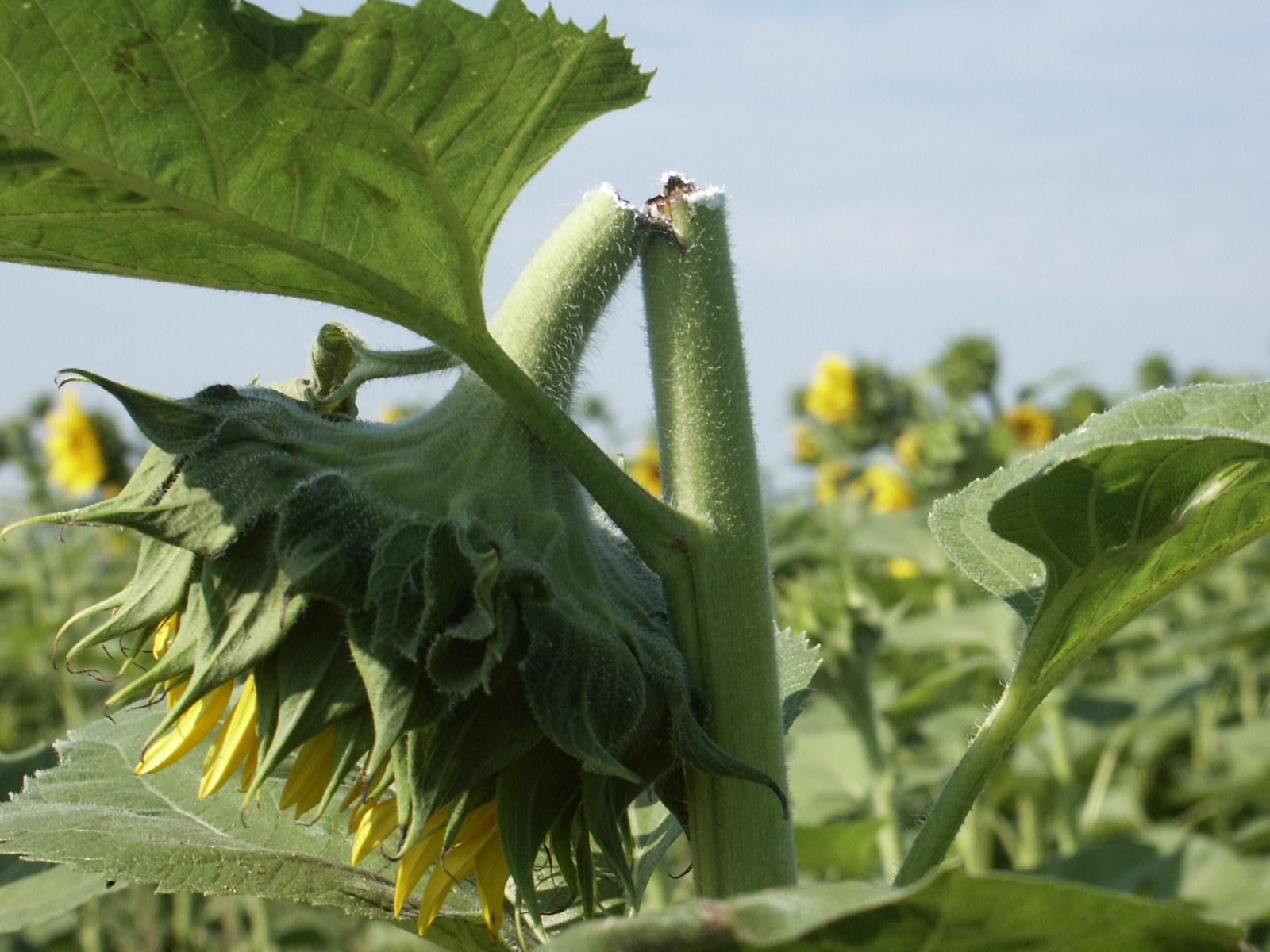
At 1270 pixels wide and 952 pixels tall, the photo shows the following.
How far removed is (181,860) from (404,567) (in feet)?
1.09

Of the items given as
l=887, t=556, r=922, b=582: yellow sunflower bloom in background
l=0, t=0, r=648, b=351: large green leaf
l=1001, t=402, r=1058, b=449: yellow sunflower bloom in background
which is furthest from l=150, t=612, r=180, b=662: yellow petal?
l=1001, t=402, r=1058, b=449: yellow sunflower bloom in background

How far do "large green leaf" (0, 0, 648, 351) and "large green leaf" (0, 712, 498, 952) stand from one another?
0.35 meters

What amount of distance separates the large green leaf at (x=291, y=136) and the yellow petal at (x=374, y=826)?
11.6 inches

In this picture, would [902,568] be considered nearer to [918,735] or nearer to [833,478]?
[918,735]

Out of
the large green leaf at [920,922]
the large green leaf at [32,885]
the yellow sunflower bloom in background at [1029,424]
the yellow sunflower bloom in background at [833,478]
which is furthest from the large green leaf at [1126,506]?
the yellow sunflower bloom in background at [833,478]

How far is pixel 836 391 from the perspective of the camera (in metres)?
7.04

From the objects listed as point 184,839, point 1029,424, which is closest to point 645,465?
point 1029,424

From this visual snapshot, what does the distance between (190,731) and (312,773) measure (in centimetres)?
10

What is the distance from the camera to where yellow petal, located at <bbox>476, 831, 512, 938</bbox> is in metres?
0.85

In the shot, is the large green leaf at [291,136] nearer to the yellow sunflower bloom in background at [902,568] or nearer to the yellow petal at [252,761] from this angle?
the yellow petal at [252,761]

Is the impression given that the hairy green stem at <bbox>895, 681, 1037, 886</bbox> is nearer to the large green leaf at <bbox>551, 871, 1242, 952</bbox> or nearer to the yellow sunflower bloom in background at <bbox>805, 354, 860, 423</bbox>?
the large green leaf at <bbox>551, 871, 1242, 952</bbox>

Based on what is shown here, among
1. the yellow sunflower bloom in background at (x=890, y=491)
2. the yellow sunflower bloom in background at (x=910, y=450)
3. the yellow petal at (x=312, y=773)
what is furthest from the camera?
the yellow sunflower bloom in background at (x=910, y=450)

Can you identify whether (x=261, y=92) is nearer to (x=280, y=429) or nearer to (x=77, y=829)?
(x=280, y=429)

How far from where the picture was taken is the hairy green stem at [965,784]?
35.5 inches
